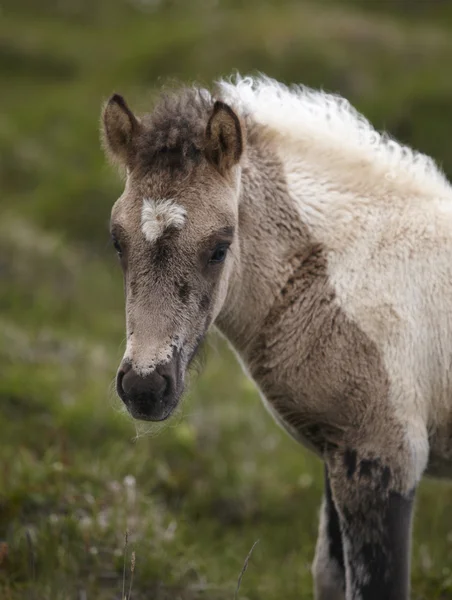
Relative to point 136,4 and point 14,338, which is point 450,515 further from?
point 136,4

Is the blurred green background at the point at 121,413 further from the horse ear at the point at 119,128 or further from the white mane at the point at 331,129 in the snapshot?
the horse ear at the point at 119,128

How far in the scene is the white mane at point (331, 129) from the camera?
468cm

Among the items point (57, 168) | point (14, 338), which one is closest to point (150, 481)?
point (14, 338)

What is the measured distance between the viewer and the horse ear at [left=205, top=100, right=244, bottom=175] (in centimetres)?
407

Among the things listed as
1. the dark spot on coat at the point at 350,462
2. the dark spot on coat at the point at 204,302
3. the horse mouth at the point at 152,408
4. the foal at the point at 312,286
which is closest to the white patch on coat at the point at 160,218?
the foal at the point at 312,286

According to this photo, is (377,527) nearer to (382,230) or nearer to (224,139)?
(382,230)

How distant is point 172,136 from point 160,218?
45 centimetres

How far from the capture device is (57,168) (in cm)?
1617

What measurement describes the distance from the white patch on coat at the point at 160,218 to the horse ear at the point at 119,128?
0.46m

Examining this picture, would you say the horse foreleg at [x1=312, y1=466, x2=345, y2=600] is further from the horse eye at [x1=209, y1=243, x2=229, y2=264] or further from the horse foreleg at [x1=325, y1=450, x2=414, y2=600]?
the horse eye at [x1=209, y1=243, x2=229, y2=264]

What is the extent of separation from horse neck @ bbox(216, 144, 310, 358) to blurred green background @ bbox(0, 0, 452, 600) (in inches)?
17.2

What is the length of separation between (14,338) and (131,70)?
14.0 metres

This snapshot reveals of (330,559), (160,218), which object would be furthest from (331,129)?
(330,559)

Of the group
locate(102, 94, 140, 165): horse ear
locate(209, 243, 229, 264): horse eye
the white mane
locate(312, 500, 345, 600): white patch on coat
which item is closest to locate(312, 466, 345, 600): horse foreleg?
locate(312, 500, 345, 600): white patch on coat
